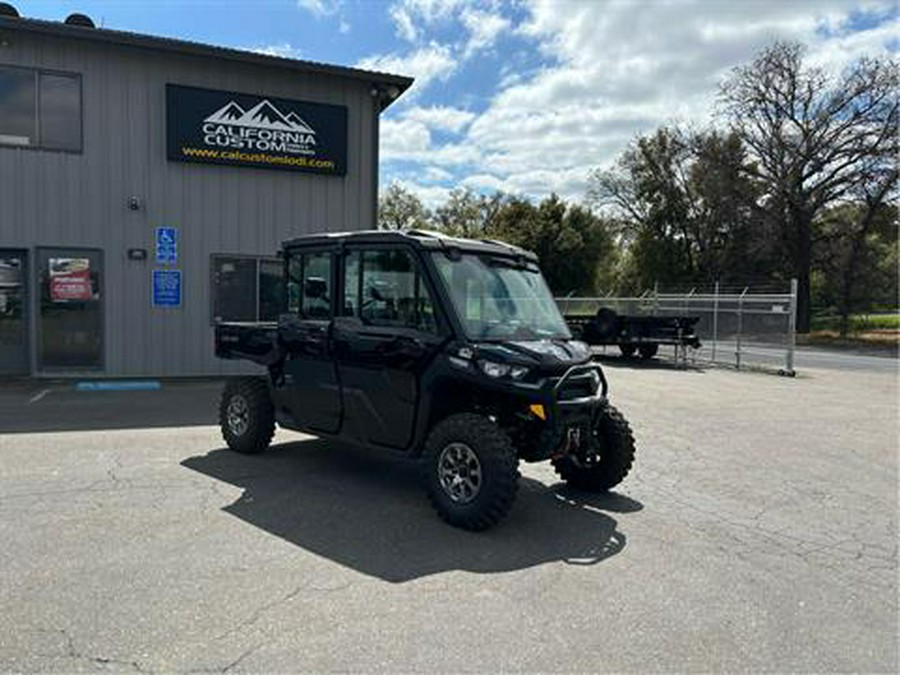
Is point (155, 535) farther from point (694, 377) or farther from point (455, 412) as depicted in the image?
point (694, 377)

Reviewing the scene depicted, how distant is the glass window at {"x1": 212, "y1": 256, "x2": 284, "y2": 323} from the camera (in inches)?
548

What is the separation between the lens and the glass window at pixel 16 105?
1257cm

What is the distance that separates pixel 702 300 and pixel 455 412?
711 inches

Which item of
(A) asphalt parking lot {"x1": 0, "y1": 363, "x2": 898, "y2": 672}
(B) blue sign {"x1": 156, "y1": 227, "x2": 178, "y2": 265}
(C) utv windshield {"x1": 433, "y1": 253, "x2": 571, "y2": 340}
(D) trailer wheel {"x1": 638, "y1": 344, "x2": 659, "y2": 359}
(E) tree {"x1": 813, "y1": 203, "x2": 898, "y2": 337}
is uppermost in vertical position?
(E) tree {"x1": 813, "y1": 203, "x2": 898, "y2": 337}

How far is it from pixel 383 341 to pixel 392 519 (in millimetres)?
1416

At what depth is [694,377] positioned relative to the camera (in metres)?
17.0

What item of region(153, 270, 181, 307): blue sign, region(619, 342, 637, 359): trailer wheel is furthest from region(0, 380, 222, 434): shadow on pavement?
region(619, 342, 637, 359): trailer wheel

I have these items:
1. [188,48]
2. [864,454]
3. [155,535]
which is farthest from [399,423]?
[188,48]

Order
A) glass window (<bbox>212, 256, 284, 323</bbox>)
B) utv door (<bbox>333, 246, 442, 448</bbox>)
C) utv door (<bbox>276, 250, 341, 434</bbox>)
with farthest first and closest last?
glass window (<bbox>212, 256, 284, 323</bbox>)
utv door (<bbox>276, 250, 341, 434</bbox>)
utv door (<bbox>333, 246, 442, 448</bbox>)

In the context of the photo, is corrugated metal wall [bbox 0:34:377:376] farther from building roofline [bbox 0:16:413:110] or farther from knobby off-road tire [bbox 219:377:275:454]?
knobby off-road tire [bbox 219:377:275:454]

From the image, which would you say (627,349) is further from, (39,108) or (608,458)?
(39,108)

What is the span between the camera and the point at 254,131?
14047 mm

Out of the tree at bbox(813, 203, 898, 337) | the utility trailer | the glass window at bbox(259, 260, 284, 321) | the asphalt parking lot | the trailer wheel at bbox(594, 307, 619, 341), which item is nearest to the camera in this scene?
the asphalt parking lot

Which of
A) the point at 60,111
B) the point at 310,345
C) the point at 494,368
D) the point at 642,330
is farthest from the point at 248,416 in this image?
the point at 642,330
